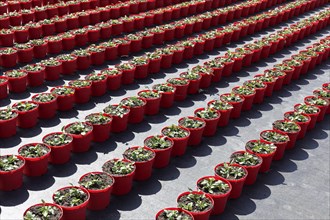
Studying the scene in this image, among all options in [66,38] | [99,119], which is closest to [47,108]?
A: [99,119]

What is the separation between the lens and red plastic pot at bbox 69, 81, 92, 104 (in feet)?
42.3

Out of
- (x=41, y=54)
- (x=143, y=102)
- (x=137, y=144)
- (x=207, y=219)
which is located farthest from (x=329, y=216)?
(x=41, y=54)

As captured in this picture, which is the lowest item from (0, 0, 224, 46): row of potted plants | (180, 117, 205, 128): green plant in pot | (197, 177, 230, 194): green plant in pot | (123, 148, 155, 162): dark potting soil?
(197, 177, 230, 194): green plant in pot

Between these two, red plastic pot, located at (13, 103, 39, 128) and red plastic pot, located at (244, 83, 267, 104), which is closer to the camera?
red plastic pot, located at (13, 103, 39, 128)

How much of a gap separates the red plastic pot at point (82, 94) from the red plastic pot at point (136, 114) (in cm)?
182

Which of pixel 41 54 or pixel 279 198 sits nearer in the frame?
pixel 279 198

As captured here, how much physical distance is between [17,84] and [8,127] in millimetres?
2644

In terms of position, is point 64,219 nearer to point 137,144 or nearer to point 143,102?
point 137,144

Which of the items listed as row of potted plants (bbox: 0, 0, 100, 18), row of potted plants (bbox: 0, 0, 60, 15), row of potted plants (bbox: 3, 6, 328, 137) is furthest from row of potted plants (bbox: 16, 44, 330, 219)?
row of potted plants (bbox: 0, 0, 60, 15)

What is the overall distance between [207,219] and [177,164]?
8.16 ft

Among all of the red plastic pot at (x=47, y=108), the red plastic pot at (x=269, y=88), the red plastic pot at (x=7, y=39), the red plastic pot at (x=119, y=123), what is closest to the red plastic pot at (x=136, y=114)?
the red plastic pot at (x=119, y=123)

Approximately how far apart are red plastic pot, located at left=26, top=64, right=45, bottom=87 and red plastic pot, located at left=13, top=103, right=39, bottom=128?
2321 millimetres

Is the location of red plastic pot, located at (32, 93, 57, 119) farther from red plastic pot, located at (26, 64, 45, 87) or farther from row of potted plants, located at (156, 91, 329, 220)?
row of potted plants, located at (156, 91, 329, 220)

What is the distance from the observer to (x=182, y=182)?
9.98 meters
